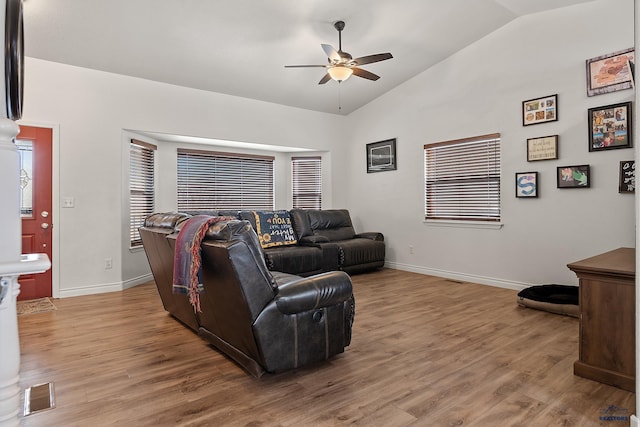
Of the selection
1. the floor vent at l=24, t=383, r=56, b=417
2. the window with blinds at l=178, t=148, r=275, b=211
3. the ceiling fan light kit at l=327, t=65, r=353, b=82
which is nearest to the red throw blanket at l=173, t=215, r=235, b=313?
the floor vent at l=24, t=383, r=56, b=417

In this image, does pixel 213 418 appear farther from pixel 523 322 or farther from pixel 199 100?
pixel 199 100

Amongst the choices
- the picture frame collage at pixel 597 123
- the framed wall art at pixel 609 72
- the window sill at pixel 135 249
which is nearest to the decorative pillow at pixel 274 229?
the window sill at pixel 135 249

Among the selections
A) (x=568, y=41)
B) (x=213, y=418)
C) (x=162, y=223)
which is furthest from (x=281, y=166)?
(x=213, y=418)

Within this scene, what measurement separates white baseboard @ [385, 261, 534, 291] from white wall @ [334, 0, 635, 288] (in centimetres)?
2

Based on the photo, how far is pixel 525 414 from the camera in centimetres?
191

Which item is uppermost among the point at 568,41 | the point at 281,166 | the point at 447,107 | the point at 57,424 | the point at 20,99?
the point at 568,41

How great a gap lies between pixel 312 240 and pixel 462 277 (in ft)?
7.37

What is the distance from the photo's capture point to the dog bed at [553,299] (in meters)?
3.54

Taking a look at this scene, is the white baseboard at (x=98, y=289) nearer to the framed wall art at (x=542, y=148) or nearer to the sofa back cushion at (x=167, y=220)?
the sofa back cushion at (x=167, y=220)

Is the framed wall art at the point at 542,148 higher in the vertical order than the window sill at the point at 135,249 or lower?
higher

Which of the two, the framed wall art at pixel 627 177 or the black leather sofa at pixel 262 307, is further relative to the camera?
the framed wall art at pixel 627 177

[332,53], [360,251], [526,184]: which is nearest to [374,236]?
[360,251]

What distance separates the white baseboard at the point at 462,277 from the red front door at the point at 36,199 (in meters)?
4.95

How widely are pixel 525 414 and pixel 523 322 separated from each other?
1.69 m
